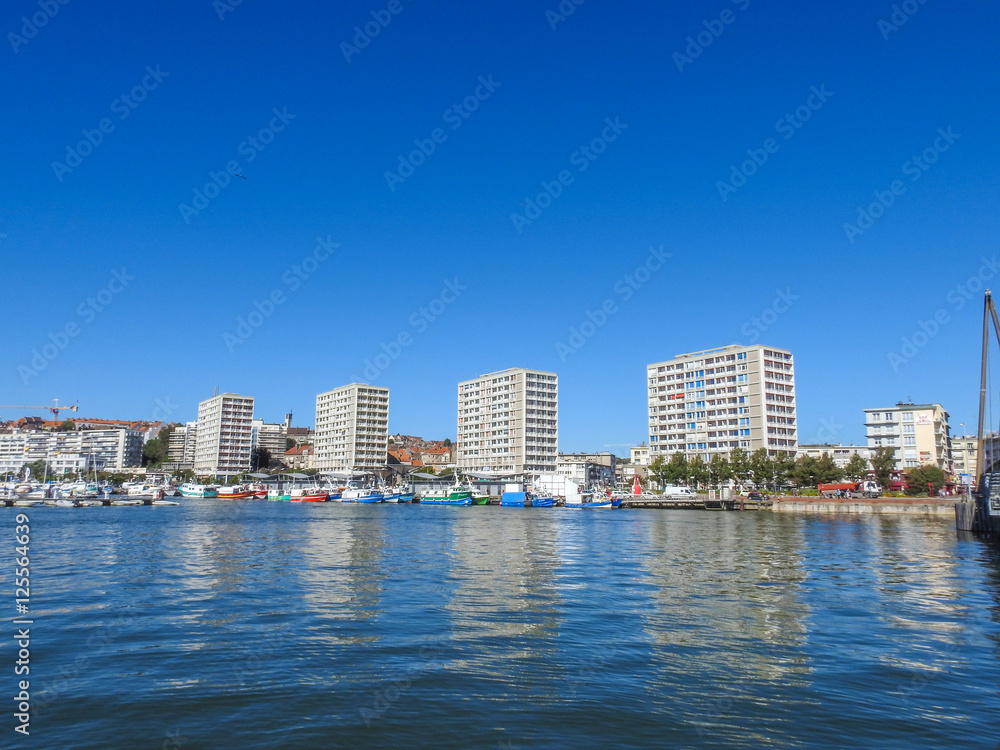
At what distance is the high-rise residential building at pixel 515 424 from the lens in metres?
173

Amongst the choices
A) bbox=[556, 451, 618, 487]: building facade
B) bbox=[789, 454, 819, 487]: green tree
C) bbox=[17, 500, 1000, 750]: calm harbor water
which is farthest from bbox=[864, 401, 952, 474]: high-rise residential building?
bbox=[17, 500, 1000, 750]: calm harbor water

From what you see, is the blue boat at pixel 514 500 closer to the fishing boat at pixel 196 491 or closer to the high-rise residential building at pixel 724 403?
the high-rise residential building at pixel 724 403

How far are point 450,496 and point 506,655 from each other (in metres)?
117

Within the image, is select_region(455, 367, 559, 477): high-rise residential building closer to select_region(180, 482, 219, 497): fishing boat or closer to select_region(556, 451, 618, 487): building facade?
select_region(556, 451, 618, 487): building facade

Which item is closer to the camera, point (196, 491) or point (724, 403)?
point (724, 403)

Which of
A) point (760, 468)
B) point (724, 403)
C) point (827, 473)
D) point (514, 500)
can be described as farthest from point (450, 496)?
point (827, 473)

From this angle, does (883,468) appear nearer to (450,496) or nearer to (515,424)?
(450,496)

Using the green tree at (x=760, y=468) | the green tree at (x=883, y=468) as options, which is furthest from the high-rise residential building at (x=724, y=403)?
the green tree at (x=883, y=468)

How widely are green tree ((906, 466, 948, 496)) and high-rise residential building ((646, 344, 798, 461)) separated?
95.2ft

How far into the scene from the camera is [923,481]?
104 meters

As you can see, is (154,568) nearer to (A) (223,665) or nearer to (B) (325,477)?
(A) (223,665)

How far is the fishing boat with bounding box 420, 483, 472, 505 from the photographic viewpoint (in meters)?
128

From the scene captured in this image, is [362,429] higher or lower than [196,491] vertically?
higher

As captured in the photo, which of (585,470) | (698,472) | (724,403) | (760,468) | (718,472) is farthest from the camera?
(585,470)
